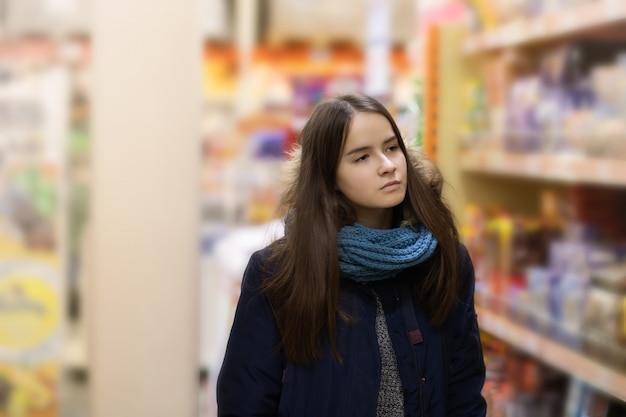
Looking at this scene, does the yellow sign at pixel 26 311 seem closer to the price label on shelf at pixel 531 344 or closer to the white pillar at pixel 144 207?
the white pillar at pixel 144 207

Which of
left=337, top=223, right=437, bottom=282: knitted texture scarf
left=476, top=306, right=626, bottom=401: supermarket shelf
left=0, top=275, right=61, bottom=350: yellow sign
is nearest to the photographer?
left=337, top=223, right=437, bottom=282: knitted texture scarf

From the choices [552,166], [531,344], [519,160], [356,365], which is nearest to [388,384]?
[356,365]

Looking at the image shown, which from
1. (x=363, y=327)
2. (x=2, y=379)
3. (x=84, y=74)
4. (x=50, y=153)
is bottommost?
(x=2, y=379)

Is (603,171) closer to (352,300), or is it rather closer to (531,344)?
(531,344)

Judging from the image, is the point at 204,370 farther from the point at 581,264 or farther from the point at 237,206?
the point at 581,264

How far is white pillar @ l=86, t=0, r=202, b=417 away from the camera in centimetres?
177

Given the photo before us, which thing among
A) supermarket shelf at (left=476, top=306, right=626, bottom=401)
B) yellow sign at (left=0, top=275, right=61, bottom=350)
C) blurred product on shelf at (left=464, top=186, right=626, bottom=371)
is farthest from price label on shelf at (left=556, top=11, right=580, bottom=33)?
yellow sign at (left=0, top=275, right=61, bottom=350)

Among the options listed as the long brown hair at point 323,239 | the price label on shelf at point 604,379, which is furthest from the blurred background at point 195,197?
the long brown hair at point 323,239

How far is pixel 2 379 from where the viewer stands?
7.48 feet

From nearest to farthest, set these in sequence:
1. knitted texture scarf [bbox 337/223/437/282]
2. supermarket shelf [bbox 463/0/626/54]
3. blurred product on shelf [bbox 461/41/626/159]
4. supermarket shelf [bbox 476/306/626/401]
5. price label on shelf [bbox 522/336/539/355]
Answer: knitted texture scarf [bbox 337/223/437/282], supermarket shelf [bbox 476/306/626/401], supermarket shelf [bbox 463/0/626/54], blurred product on shelf [bbox 461/41/626/159], price label on shelf [bbox 522/336/539/355]

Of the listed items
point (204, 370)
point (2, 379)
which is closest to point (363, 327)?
point (2, 379)

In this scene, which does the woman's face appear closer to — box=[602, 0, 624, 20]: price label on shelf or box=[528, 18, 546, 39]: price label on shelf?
box=[602, 0, 624, 20]: price label on shelf

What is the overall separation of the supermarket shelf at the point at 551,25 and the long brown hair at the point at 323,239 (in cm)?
76

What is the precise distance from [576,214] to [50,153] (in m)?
1.63
